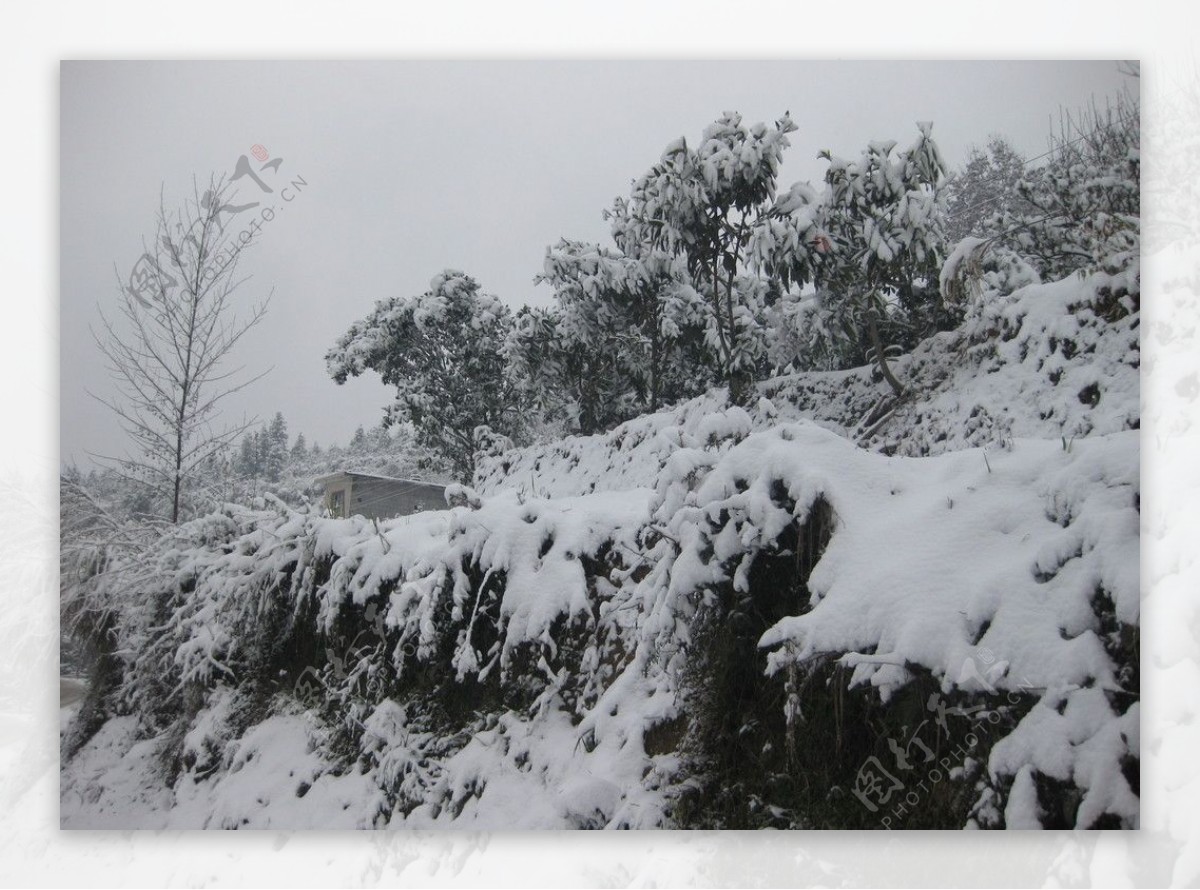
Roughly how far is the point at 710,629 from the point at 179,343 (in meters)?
2.13

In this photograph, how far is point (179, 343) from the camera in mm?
3258

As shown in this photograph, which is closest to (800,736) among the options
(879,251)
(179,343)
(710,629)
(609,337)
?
(710,629)

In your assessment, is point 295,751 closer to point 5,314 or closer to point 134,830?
point 134,830

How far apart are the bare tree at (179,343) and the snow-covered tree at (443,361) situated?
41cm

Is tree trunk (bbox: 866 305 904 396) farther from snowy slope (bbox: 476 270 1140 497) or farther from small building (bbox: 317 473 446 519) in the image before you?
small building (bbox: 317 473 446 519)

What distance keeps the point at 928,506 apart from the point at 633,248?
1337 mm

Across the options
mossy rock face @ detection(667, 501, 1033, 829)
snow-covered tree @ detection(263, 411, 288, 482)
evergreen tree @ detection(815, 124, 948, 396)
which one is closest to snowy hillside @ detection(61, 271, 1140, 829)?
mossy rock face @ detection(667, 501, 1033, 829)

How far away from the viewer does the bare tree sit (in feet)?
10.6

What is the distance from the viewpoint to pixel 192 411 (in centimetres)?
327

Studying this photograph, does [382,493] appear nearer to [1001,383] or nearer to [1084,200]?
[1001,383]

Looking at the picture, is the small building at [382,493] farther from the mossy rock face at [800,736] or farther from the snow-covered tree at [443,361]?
the mossy rock face at [800,736]

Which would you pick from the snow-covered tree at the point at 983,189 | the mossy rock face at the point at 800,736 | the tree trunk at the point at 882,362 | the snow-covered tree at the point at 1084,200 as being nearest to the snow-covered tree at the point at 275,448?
the mossy rock face at the point at 800,736

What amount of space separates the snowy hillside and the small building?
0.06m

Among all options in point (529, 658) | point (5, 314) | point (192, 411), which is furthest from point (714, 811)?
point (5, 314)
